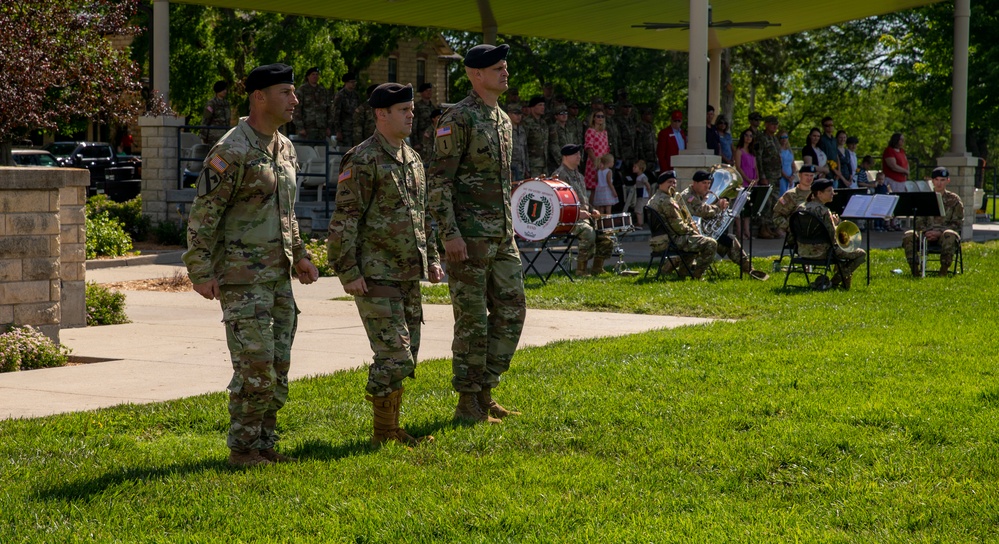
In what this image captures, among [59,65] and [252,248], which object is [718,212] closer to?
[59,65]

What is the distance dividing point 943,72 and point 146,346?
31.2m

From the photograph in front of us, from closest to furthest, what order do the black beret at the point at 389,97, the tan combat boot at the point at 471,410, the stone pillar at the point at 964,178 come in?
1. the black beret at the point at 389,97
2. the tan combat boot at the point at 471,410
3. the stone pillar at the point at 964,178

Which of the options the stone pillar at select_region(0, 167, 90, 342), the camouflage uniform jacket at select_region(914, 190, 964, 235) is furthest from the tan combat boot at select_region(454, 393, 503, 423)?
the camouflage uniform jacket at select_region(914, 190, 964, 235)

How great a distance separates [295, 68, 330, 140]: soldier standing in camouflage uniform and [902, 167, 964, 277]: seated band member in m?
11.2

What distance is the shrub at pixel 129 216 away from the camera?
70.5 ft

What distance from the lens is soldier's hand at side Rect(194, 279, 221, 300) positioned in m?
5.88

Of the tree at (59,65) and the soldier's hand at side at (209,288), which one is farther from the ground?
the tree at (59,65)

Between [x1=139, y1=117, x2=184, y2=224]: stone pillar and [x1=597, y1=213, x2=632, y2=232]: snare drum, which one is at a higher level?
[x1=139, y1=117, x2=184, y2=224]: stone pillar

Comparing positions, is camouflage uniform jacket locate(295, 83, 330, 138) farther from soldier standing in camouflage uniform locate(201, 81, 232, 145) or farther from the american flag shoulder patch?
the american flag shoulder patch

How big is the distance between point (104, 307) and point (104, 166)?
84.9ft

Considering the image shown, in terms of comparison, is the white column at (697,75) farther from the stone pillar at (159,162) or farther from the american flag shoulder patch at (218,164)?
the american flag shoulder patch at (218,164)

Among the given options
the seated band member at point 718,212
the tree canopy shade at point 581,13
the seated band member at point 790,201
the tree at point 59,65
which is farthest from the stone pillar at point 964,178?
the tree at point 59,65

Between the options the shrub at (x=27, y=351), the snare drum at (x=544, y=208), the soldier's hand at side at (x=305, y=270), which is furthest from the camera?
the snare drum at (x=544, y=208)

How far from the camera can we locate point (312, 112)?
23203 mm
